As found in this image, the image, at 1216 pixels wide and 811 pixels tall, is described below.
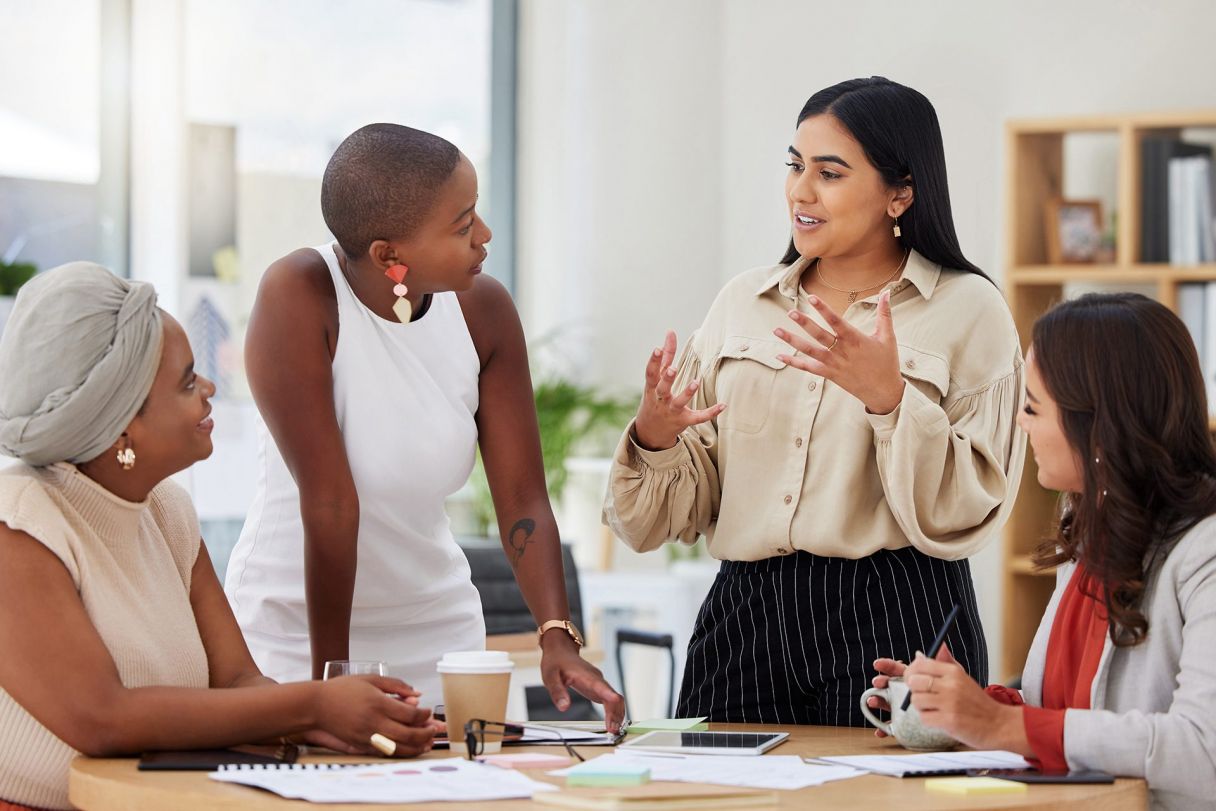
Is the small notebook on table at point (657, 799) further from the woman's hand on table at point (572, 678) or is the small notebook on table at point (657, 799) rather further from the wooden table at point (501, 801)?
the woman's hand on table at point (572, 678)

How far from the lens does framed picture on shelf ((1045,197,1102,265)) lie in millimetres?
4902

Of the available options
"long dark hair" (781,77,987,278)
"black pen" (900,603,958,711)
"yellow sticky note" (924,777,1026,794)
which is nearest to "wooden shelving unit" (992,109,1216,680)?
"long dark hair" (781,77,987,278)

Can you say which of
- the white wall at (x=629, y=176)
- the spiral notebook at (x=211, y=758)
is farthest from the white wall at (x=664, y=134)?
the spiral notebook at (x=211, y=758)

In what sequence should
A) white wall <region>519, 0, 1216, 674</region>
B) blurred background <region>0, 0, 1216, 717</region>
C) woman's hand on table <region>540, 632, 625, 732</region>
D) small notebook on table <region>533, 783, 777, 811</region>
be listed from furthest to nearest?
white wall <region>519, 0, 1216, 674</region>, blurred background <region>0, 0, 1216, 717</region>, woman's hand on table <region>540, 632, 625, 732</region>, small notebook on table <region>533, 783, 777, 811</region>

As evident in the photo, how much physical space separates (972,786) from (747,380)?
86 cm

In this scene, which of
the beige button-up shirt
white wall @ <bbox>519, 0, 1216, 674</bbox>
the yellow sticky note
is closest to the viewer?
the yellow sticky note

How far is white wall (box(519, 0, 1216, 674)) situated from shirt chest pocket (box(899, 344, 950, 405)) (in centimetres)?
342

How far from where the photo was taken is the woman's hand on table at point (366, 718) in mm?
1757

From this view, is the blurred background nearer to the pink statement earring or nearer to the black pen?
the pink statement earring

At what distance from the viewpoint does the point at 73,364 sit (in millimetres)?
1763

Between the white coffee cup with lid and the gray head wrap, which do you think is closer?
the gray head wrap

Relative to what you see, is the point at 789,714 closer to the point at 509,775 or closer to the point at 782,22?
the point at 509,775

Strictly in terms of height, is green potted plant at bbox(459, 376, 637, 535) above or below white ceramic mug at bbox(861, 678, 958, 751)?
above

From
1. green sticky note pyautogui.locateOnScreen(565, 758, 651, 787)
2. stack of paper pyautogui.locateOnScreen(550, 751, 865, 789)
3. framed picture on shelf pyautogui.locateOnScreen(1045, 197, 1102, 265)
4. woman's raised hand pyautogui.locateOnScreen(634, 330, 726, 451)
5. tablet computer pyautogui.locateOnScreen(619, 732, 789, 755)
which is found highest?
framed picture on shelf pyautogui.locateOnScreen(1045, 197, 1102, 265)
